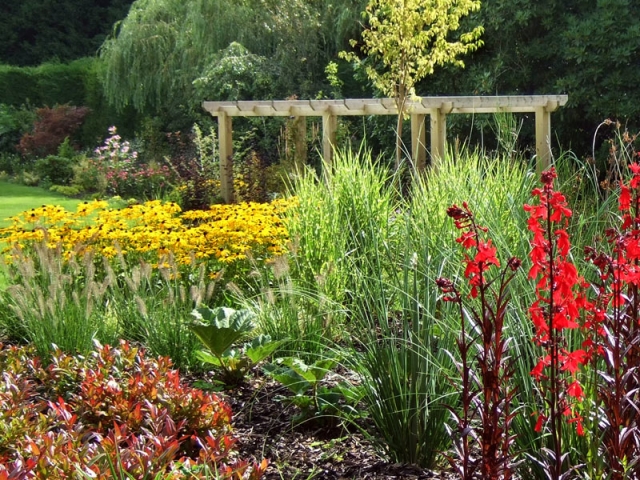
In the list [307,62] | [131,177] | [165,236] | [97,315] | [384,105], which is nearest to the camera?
[97,315]

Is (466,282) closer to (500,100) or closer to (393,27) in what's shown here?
(393,27)

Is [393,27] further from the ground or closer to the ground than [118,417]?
further from the ground

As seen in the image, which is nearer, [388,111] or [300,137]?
[388,111]

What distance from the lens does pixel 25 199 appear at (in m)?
14.0

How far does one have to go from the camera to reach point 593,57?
1238 centimetres

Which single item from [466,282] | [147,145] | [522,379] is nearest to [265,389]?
[466,282]

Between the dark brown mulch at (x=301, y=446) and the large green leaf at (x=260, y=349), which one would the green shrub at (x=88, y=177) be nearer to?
the large green leaf at (x=260, y=349)

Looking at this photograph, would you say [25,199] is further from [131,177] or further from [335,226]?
[335,226]

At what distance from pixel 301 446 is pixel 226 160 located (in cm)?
805

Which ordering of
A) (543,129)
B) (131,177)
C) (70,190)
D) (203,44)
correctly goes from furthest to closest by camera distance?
(203,44) < (70,190) < (131,177) < (543,129)

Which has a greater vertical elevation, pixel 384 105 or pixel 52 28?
pixel 52 28

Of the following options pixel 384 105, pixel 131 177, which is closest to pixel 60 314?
pixel 384 105

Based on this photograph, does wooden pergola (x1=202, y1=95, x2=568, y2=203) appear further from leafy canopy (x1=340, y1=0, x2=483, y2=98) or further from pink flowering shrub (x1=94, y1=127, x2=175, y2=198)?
pink flowering shrub (x1=94, y1=127, x2=175, y2=198)

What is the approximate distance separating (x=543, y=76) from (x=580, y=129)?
1.08 m
